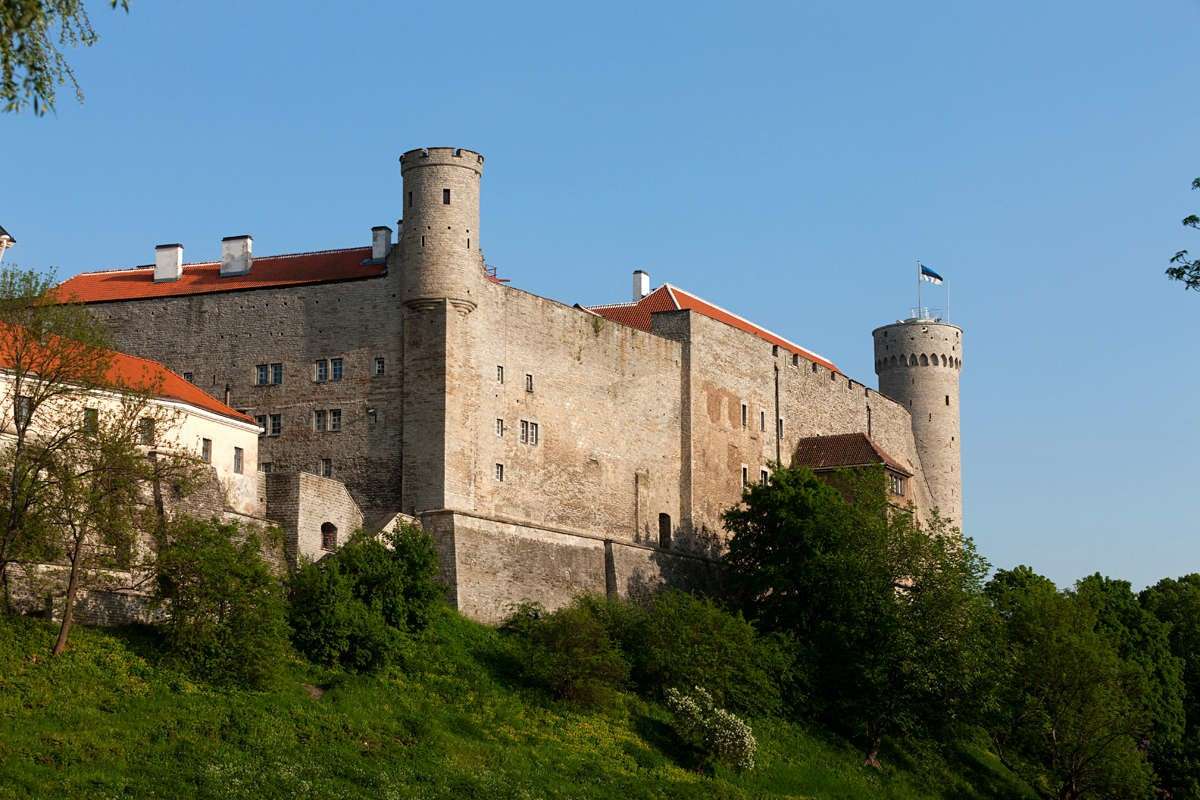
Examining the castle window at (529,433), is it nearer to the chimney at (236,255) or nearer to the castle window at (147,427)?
the chimney at (236,255)

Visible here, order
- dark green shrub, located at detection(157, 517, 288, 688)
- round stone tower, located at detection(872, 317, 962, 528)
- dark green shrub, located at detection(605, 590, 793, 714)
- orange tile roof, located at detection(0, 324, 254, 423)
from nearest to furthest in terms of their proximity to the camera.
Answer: dark green shrub, located at detection(157, 517, 288, 688) → orange tile roof, located at detection(0, 324, 254, 423) → dark green shrub, located at detection(605, 590, 793, 714) → round stone tower, located at detection(872, 317, 962, 528)

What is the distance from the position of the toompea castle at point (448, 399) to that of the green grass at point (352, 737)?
492 cm

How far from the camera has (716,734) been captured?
51812mm

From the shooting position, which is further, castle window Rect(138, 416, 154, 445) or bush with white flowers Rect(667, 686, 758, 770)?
bush with white flowers Rect(667, 686, 758, 770)

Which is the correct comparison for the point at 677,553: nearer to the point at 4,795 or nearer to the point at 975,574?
the point at 975,574

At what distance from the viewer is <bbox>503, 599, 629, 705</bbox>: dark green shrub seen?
51.5 metres

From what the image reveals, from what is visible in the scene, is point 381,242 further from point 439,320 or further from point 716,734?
point 716,734

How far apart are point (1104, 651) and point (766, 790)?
54.5 ft

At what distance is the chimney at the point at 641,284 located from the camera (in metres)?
77.1

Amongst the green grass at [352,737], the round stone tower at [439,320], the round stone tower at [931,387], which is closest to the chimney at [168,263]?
the round stone tower at [439,320]

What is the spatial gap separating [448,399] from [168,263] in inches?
494

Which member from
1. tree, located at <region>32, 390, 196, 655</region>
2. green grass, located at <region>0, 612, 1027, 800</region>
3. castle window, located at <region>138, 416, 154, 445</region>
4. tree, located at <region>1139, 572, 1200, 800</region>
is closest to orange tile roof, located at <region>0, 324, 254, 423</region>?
castle window, located at <region>138, 416, 154, 445</region>

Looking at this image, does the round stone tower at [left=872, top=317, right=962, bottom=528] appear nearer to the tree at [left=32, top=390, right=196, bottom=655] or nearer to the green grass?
the green grass

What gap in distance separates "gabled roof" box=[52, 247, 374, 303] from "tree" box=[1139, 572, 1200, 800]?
34007mm
